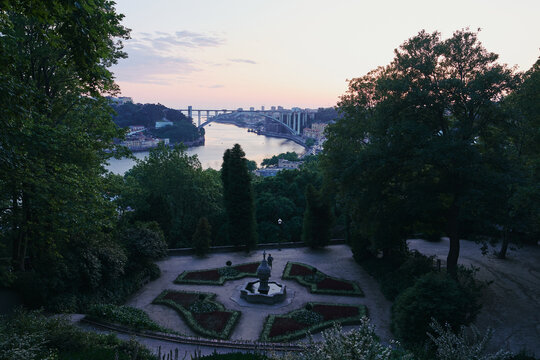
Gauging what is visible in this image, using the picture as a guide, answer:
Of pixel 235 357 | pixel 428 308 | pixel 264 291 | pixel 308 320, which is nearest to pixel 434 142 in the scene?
pixel 428 308

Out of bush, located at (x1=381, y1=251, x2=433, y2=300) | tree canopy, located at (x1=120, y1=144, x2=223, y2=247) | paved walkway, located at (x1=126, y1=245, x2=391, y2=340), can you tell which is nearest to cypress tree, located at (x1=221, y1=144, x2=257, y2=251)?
paved walkway, located at (x1=126, y1=245, x2=391, y2=340)

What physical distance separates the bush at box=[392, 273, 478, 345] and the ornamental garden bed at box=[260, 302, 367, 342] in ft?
10.1

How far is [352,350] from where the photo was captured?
658cm

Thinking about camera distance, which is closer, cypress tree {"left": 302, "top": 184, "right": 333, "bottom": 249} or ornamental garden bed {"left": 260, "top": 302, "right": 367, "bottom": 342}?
ornamental garden bed {"left": 260, "top": 302, "right": 367, "bottom": 342}

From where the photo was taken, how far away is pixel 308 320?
15.4 meters

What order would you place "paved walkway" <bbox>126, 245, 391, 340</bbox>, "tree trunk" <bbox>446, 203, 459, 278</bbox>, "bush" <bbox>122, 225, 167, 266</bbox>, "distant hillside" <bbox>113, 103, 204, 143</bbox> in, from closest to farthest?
"paved walkway" <bbox>126, 245, 391, 340</bbox> → "tree trunk" <bbox>446, 203, 459, 278</bbox> → "bush" <bbox>122, 225, 167, 266</bbox> → "distant hillside" <bbox>113, 103, 204, 143</bbox>

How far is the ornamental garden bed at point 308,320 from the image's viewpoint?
14.3 metres

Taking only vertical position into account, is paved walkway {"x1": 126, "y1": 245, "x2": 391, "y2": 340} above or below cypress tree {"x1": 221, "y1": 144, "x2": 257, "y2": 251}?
below

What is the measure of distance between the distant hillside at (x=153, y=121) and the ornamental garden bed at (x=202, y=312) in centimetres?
8569

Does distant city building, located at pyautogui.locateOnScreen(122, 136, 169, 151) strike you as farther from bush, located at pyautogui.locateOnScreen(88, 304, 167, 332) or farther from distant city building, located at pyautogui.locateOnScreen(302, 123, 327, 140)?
bush, located at pyautogui.locateOnScreen(88, 304, 167, 332)

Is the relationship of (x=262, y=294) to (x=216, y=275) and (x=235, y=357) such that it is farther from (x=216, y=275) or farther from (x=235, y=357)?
(x=235, y=357)

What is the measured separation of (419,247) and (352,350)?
2039 centimetres

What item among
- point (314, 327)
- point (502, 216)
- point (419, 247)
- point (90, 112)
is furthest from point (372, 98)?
point (90, 112)

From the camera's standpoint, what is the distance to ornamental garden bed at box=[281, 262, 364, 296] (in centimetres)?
1847
